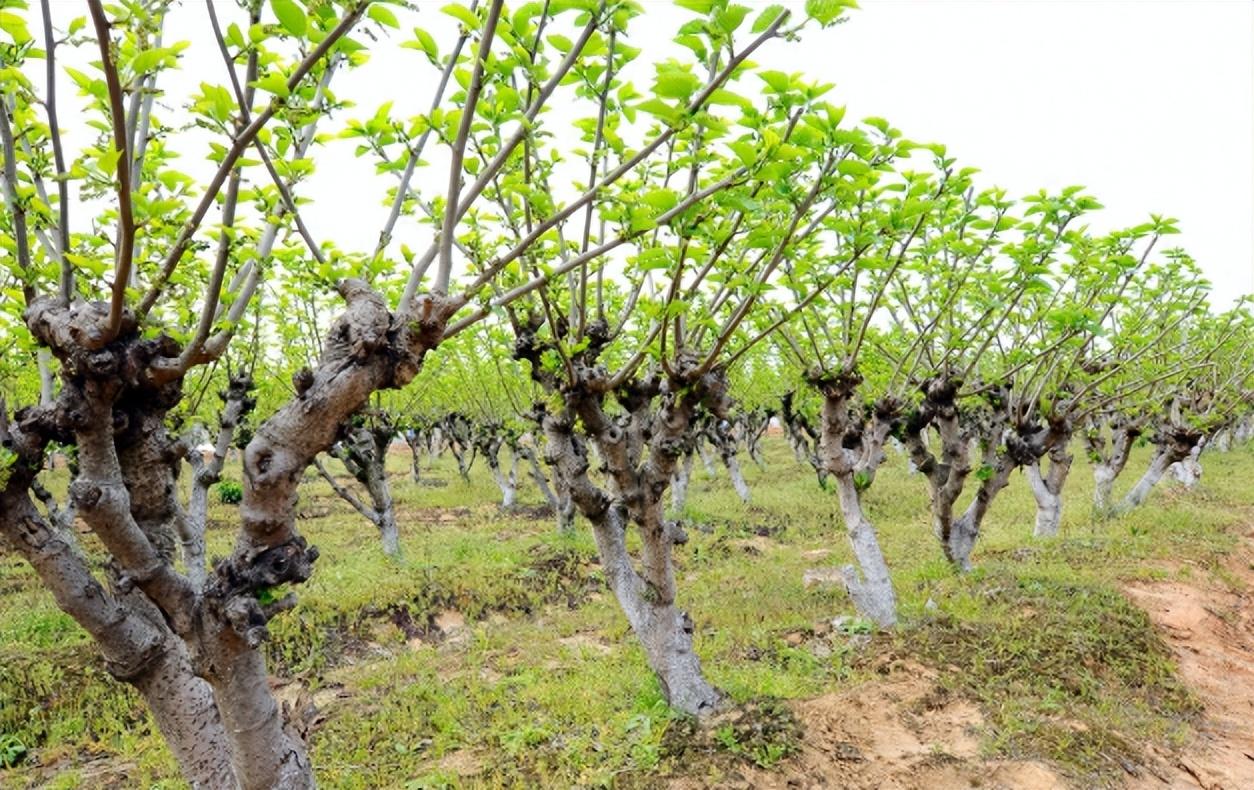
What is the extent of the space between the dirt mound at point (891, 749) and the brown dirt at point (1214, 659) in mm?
1308

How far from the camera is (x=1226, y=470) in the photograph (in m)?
27.0

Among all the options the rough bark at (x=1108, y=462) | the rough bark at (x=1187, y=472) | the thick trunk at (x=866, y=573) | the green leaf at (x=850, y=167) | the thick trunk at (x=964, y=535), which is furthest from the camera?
the rough bark at (x=1187, y=472)

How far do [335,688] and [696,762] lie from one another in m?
6.21

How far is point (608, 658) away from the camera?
9.83m

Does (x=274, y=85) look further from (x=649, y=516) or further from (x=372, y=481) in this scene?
(x=372, y=481)

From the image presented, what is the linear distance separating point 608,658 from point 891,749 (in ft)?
14.6

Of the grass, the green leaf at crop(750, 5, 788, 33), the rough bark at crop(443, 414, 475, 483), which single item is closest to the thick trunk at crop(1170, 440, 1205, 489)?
the grass

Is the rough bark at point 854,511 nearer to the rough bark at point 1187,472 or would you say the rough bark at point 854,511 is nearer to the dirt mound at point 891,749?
the dirt mound at point 891,749

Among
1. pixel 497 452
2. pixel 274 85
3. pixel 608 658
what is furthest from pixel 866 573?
pixel 497 452

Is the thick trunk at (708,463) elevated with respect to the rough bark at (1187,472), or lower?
elevated

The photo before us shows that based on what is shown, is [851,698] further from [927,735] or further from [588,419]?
[588,419]

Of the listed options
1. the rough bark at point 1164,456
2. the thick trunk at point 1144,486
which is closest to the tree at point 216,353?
the rough bark at point 1164,456

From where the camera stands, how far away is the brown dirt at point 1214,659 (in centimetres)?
642

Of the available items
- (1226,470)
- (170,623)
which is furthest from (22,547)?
(1226,470)
